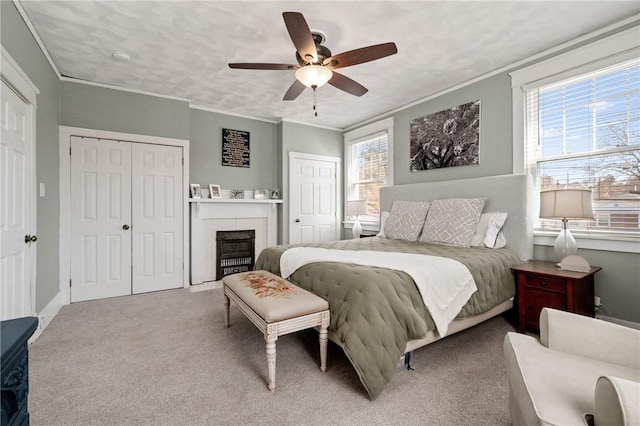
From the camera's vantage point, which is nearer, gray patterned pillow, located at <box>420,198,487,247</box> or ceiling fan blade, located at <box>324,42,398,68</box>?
ceiling fan blade, located at <box>324,42,398,68</box>

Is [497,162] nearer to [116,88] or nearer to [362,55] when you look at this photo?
[362,55]

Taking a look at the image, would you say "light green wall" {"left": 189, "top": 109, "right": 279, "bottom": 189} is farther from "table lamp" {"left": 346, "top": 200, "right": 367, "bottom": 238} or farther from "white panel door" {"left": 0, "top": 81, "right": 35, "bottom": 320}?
"white panel door" {"left": 0, "top": 81, "right": 35, "bottom": 320}

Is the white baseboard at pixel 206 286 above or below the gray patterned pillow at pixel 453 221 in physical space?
below

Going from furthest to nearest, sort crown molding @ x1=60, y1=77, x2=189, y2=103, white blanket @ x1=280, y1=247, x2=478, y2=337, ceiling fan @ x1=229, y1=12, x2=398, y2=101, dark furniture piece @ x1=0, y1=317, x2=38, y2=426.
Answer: crown molding @ x1=60, y1=77, x2=189, y2=103 → ceiling fan @ x1=229, y1=12, x2=398, y2=101 → white blanket @ x1=280, y1=247, x2=478, y2=337 → dark furniture piece @ x1=0, y1=317, x2=38, y2=426

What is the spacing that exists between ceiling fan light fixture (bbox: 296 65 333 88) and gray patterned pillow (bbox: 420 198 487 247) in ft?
6.29

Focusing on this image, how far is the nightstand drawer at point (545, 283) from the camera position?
7.38 ft

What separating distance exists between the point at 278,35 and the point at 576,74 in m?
2.74

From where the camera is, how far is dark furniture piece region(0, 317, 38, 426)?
681 millimetres

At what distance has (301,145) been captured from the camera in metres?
5.13

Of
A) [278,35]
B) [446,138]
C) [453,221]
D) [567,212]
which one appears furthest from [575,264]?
[278,35]

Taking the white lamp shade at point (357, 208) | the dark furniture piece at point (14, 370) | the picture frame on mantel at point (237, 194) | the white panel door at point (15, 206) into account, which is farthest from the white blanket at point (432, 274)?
the picture frame on mantel at point (237, 194)

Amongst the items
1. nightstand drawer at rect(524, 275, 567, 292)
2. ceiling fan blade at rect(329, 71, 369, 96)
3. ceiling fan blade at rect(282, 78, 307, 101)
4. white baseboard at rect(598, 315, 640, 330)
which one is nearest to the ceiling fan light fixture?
ceiling fan blade at rect(329, 71, 369, 96)

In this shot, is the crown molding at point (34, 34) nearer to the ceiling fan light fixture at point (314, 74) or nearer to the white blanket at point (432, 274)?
the ceiling fan light fixture at point (314, 74)

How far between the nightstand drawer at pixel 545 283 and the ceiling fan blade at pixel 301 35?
2.54 meters
